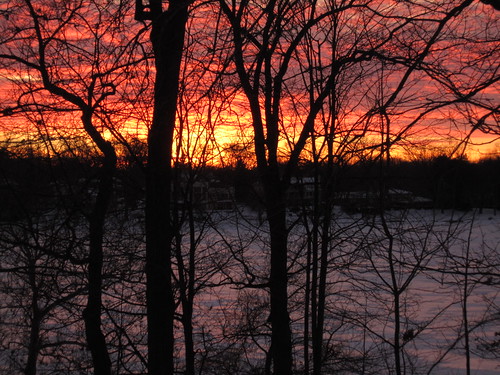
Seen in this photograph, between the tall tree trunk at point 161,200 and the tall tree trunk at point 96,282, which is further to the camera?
the tall tree trunk at point 96,282

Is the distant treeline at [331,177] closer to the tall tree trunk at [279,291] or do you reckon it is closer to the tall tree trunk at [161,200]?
the tall tree trunk at [279,291]

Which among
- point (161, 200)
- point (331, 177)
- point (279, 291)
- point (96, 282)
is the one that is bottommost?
point (279, 291)

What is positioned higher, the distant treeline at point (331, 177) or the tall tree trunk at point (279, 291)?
the distant treeline at point (331, 177)

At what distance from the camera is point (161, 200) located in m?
4.98

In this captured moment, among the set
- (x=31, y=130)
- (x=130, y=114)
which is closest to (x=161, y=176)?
(x=130, y=114)

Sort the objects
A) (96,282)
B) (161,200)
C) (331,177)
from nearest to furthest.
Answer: (331,177) < (161,200) < (96,282)

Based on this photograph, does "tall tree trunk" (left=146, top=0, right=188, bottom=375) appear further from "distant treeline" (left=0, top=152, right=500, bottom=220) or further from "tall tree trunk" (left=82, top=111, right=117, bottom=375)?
"tall tree trunk" (left=82, top=111, right=117, bottom=375)

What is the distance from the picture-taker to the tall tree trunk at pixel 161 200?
4977 millimetres

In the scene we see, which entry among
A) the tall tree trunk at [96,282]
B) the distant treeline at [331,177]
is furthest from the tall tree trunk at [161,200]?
the tall tree trunk at [96,282]

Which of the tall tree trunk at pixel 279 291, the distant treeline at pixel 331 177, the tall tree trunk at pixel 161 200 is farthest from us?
the tall tree trunk at pixel 279 291

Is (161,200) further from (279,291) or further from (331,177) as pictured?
(279,291)

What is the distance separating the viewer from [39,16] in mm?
5984

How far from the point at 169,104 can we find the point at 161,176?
663mm

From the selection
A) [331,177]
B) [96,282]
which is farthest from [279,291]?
[331,177]
